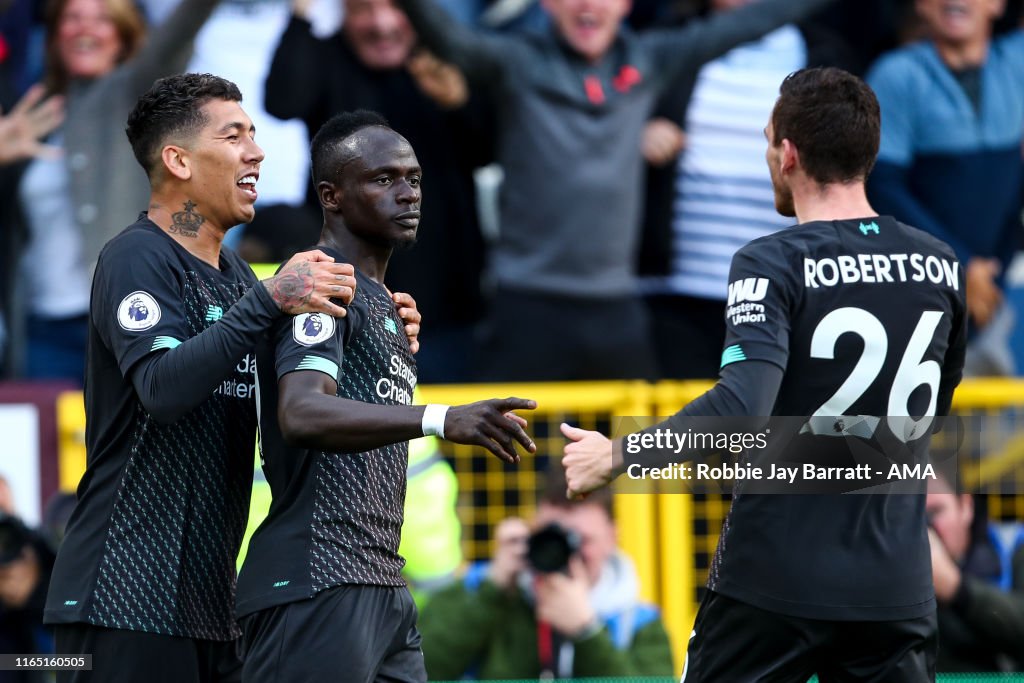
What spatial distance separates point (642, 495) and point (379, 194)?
3281 mm

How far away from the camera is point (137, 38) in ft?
25.4

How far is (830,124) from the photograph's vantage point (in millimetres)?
4379

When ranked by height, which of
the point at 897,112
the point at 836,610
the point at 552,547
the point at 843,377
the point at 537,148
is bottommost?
the point at 836,610

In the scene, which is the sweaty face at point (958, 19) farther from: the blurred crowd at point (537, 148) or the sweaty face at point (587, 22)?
the sweaty face at point (587, 22)

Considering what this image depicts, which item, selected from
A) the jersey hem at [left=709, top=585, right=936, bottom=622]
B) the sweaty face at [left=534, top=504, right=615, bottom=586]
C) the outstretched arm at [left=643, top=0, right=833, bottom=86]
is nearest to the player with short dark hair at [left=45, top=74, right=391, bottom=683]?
the jersey hem at [left=709, top=585, right=936, bottom=622]

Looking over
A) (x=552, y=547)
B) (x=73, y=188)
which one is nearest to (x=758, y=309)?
(x=552, y=547)

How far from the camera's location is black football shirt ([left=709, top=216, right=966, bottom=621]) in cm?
425

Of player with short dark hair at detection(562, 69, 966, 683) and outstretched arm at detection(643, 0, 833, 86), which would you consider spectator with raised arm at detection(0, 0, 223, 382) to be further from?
player with short dark hair at detection(562, 69, 966, 683)

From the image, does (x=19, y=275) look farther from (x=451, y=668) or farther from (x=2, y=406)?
(x=451, y=668)

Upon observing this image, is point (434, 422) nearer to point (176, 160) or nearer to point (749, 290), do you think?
point (749, 290)

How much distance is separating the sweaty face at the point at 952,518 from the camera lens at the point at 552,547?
1.58 metres

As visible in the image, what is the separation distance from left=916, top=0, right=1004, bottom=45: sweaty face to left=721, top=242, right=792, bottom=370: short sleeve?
166 inches

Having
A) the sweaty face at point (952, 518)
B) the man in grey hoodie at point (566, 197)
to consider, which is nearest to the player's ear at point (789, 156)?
the sweaty face at point (952, 518)

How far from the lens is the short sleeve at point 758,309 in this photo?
414 cm
